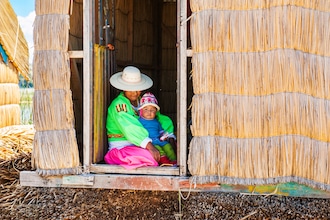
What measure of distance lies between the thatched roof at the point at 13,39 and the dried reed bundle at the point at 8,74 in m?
0.13

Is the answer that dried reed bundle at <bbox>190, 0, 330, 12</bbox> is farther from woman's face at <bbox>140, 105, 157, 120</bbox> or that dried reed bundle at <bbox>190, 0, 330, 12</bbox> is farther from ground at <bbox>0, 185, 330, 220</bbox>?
ground at <bbox>0, 185, 330, 220</bbox>

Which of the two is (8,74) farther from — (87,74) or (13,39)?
(87,74)

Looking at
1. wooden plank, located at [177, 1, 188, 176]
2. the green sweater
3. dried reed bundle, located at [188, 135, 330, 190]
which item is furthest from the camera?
the green sweater

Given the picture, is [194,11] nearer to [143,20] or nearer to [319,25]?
[319,25]

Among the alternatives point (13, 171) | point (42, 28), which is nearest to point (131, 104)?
point (42, 28)

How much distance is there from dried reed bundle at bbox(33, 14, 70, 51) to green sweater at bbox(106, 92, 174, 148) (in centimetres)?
79

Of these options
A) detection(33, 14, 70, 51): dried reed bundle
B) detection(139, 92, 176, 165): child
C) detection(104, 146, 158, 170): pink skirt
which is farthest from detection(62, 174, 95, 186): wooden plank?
detection(33, 14, 70, 51): dried reed bundle

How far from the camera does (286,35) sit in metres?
3.87

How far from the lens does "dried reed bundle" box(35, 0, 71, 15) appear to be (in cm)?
420

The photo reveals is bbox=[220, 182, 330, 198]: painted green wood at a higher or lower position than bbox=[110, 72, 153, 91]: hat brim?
lower

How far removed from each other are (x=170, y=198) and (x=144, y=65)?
7.78 ft

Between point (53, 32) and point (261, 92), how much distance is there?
194 centimetres

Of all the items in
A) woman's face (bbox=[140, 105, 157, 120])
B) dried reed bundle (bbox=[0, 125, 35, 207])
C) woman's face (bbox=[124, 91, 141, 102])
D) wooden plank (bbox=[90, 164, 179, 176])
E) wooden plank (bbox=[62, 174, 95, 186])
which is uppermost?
woman's face (bbox=[124, 91, 141, 102])

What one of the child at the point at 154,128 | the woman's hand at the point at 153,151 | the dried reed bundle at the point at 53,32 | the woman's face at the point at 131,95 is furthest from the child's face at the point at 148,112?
the dried reed bundle at the point at 53,32
